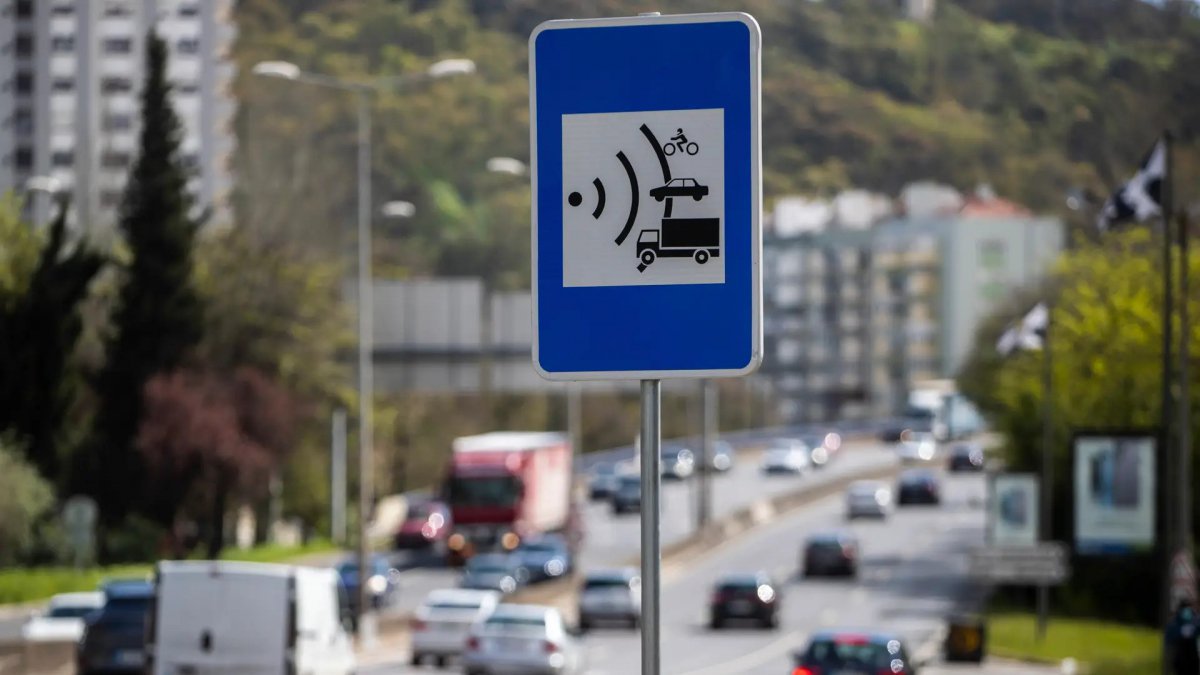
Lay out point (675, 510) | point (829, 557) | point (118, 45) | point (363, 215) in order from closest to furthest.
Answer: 1. point (363, 215)
2. point (829, 557)
3. point (675, 510)
4. point (118, 45)

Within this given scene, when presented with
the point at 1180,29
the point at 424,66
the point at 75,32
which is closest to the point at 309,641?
the point at 75,32

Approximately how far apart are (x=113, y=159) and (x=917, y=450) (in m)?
45.6

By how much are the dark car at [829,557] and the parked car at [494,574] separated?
1173 cm

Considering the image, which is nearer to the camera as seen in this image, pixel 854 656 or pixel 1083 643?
pixel 854 656

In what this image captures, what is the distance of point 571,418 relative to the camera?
77.0 metres

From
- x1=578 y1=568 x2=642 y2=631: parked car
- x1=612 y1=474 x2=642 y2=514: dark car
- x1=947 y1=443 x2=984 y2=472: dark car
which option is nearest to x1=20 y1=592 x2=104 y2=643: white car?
x1=578 y1=568 x2=642 y2=631: parked car

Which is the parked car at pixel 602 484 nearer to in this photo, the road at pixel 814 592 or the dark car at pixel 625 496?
the dark car at pixel 625 496

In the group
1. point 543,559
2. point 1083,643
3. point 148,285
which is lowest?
point 1083,643

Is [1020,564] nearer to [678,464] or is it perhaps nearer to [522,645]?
[522,645]

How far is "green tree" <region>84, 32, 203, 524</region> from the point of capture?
6938cm

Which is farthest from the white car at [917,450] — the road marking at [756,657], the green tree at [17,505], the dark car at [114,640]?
the dark car at [114,640]

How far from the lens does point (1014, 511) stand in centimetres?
5603

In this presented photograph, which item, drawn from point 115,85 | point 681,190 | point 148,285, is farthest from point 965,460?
point 681,190

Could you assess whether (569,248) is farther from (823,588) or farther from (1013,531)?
(823,588)
